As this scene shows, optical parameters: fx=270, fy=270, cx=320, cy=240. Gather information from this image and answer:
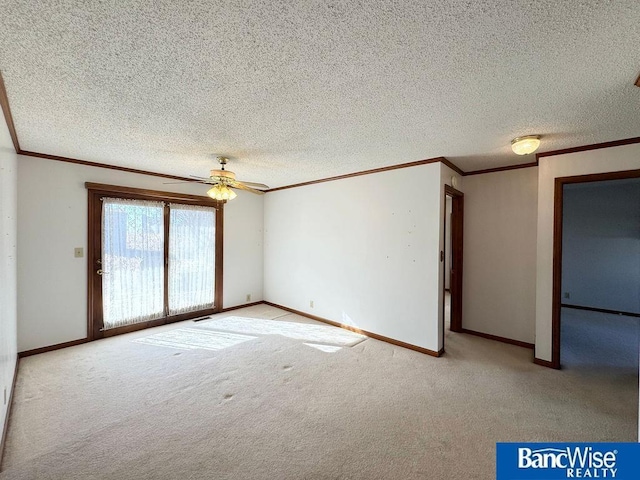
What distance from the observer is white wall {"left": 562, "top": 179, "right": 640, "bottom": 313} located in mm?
5094

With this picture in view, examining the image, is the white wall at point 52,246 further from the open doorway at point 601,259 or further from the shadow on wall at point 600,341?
the open doorway at point 601,259

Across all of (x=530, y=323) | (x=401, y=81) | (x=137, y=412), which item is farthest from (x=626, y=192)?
(x=137, y=412)

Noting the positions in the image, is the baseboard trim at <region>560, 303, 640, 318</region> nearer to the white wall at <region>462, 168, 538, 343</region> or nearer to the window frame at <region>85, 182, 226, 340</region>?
the white wall at <region>462, 168, 538, 343</region>

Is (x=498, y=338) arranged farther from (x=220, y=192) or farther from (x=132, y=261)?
(x=132, y=261)

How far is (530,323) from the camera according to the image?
3.42m

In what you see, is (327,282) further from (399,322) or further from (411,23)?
(411,23)

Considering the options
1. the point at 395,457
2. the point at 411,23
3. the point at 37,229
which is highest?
the point at 411,23

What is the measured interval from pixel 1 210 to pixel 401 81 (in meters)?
2.93

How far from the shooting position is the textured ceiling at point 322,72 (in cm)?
114

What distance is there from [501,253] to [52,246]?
5.68 m

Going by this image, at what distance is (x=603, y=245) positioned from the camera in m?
5.34

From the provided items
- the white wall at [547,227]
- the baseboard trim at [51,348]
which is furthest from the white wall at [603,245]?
the baseboard trim at [51,348]

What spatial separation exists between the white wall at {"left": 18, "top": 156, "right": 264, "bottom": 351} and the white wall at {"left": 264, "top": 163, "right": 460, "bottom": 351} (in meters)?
2.62

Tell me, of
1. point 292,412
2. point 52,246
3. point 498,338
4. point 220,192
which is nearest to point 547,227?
point 498,338
